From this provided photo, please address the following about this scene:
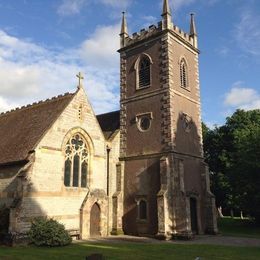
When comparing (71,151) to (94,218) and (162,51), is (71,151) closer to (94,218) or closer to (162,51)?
(94,218)

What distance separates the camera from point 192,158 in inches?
1161

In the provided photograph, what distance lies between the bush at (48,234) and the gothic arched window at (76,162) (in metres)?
4.49

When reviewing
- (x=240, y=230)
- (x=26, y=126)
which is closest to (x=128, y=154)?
(x=26, y=126)

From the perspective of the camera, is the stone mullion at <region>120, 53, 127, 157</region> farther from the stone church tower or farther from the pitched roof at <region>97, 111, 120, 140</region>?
the pitched roof at <region>97, 111, 120, 140</region>

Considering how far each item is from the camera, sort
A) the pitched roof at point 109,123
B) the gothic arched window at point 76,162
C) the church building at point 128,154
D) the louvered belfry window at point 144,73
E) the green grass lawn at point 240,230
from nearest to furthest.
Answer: the church building at point 128,154, the gothic arched window at point 76,162, the louvered belfry window at point 144,73, the green grass lawn at point 240,230, the pitched roof at point 109,123

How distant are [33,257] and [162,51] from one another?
19.2 meters

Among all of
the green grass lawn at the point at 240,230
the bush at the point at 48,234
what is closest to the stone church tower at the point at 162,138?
→ the green grass lawn at the point at 240,230

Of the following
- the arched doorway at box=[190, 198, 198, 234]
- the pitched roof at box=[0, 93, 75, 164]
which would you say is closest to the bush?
the pitched roof at box=[0, 93, 75, 164]

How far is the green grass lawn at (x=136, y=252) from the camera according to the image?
16859 mm

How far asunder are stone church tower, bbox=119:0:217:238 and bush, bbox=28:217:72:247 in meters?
7.58

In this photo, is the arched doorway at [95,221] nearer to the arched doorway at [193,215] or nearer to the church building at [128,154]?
the church building at [128,154]

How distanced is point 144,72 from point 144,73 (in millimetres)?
91

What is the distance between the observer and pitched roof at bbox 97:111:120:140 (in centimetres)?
3216

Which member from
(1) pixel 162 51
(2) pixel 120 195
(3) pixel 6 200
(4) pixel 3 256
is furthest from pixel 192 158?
(4) pixel 3 256
